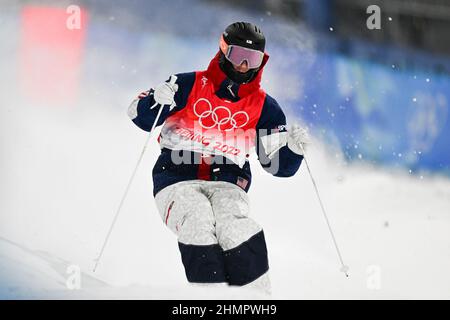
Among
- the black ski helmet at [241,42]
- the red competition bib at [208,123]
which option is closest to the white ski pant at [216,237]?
the red competition bib at [208,123]

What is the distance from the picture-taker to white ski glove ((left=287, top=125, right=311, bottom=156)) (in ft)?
8.71

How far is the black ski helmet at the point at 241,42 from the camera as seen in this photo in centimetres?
260

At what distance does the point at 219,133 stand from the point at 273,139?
0.76 feet

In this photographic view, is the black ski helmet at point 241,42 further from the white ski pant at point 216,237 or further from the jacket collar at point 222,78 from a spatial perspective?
the white ski pant at point 216,237

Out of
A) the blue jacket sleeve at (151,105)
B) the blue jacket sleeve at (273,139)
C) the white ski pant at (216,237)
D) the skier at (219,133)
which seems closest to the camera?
the white ski pant at (216,237)

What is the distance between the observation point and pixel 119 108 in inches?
119

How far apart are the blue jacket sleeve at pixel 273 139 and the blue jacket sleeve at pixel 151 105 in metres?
0.32

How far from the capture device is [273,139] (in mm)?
2766

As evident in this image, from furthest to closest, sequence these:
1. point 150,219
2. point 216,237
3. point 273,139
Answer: point 150,219 < point 273,139 < point 216,237

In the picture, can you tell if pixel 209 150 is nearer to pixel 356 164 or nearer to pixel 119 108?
pixel 119 108

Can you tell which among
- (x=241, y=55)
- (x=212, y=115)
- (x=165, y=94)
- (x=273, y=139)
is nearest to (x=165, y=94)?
(x=165, y=94)

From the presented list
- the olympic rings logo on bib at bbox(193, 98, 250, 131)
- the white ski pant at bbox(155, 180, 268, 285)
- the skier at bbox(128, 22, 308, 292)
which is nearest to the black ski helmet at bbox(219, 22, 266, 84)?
the skier at bbox(128, 22, 308, 292)

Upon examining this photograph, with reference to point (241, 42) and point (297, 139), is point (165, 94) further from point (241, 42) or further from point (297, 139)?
point (297, 139)
